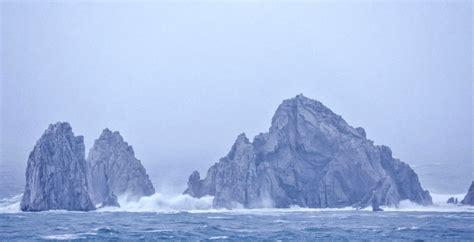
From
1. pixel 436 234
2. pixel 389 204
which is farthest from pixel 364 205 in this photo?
pixel 436 234

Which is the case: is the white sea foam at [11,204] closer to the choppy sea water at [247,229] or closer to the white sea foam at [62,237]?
the choppy sea water at [247,229]

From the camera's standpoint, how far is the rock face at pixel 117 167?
589 ft

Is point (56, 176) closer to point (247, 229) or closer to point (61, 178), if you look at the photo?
point (61, 178)

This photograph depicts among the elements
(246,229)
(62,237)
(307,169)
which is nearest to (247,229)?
(246,229)

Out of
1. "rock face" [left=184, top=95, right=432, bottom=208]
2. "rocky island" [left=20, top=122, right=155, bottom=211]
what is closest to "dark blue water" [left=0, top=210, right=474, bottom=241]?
"rocky island" [left=20, top=122, right=155, bottom=211]

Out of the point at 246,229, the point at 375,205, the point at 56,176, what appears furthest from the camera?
the point at 56,176

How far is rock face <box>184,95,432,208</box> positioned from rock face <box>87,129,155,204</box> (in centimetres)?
1383

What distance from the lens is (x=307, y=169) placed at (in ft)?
578

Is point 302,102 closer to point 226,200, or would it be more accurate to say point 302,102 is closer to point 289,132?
point 289,132

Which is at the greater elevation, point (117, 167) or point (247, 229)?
point (117, 167)

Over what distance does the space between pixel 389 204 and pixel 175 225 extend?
69.9 meters

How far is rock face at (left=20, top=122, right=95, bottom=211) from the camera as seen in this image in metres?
148

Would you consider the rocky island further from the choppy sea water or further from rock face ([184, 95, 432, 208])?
the choppy sea water

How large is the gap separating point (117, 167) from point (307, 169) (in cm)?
4996
